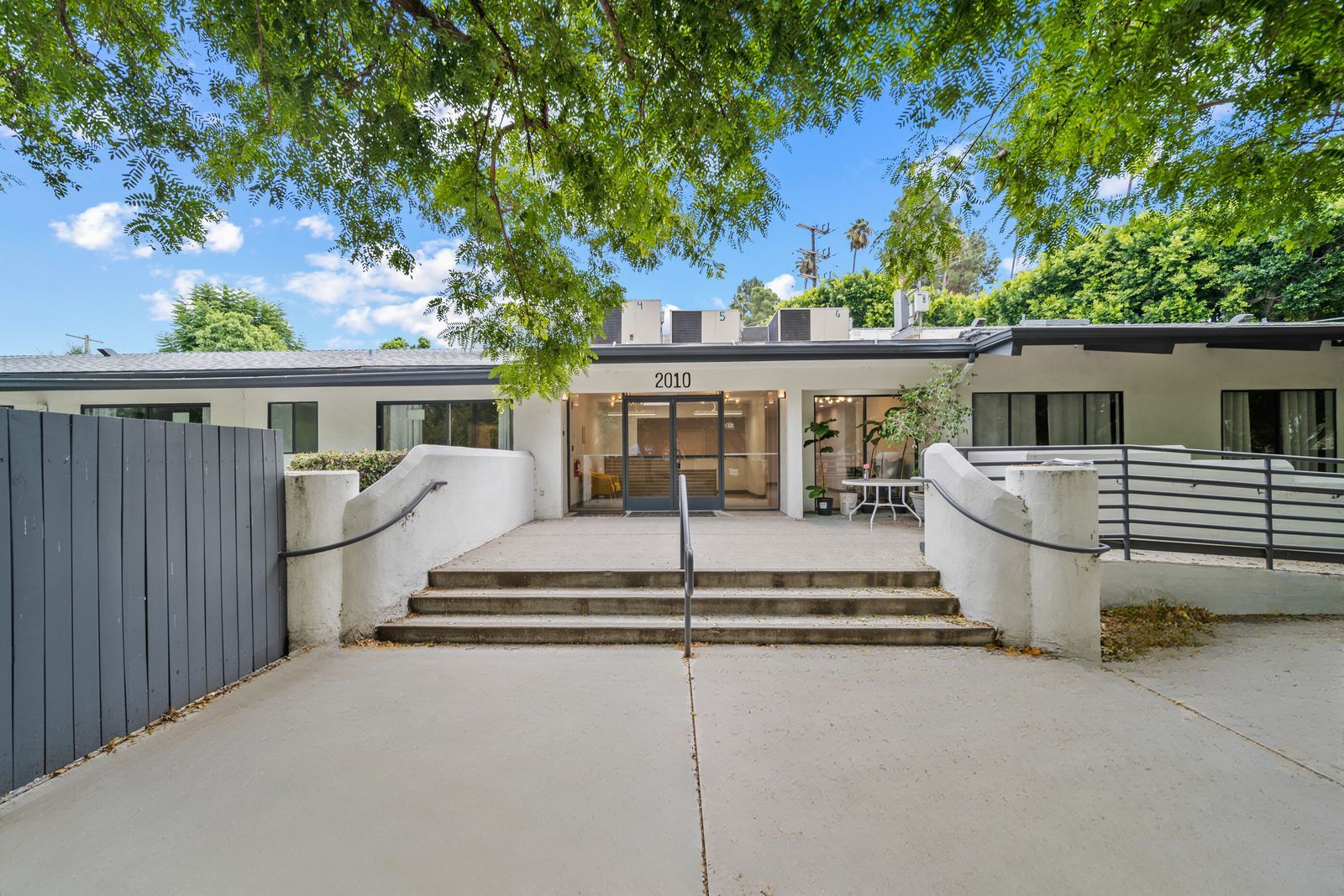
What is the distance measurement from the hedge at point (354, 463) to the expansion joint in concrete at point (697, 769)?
23.4ft

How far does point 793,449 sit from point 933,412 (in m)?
2.52

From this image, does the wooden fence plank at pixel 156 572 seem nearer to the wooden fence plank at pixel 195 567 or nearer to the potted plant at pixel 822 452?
the wooden fence plank at pixel 195 567

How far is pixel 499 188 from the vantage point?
5.61 m

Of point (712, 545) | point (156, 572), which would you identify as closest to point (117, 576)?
point (156, 572)

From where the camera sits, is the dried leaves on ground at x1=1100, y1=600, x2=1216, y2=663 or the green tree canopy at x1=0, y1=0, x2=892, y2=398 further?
the dried leaves on ground at x1=1100, y1=600, x2=1216, y2=663

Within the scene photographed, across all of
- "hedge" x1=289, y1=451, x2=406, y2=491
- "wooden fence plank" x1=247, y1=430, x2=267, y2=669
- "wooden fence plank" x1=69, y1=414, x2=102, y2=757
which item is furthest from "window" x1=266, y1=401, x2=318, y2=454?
"wooden fence plank" x1=69, y1=414, x2=102, y2=757

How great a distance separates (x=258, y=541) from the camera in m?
4.25

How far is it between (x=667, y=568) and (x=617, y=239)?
3179 millimetres

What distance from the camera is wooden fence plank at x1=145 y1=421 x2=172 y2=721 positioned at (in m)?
3.33

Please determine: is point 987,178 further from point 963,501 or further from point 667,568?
point 667,568

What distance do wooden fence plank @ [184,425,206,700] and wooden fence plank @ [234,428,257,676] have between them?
311mm

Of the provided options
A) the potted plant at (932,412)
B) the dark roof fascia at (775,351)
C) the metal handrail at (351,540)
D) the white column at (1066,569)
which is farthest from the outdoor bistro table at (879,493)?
the metal handrail at (351,540)

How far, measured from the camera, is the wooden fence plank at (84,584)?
2.91 metres

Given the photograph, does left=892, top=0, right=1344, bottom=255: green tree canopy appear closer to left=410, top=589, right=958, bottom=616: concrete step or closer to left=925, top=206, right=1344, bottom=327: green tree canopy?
left=410, top=589, right=958, bottom=616: concrete step
